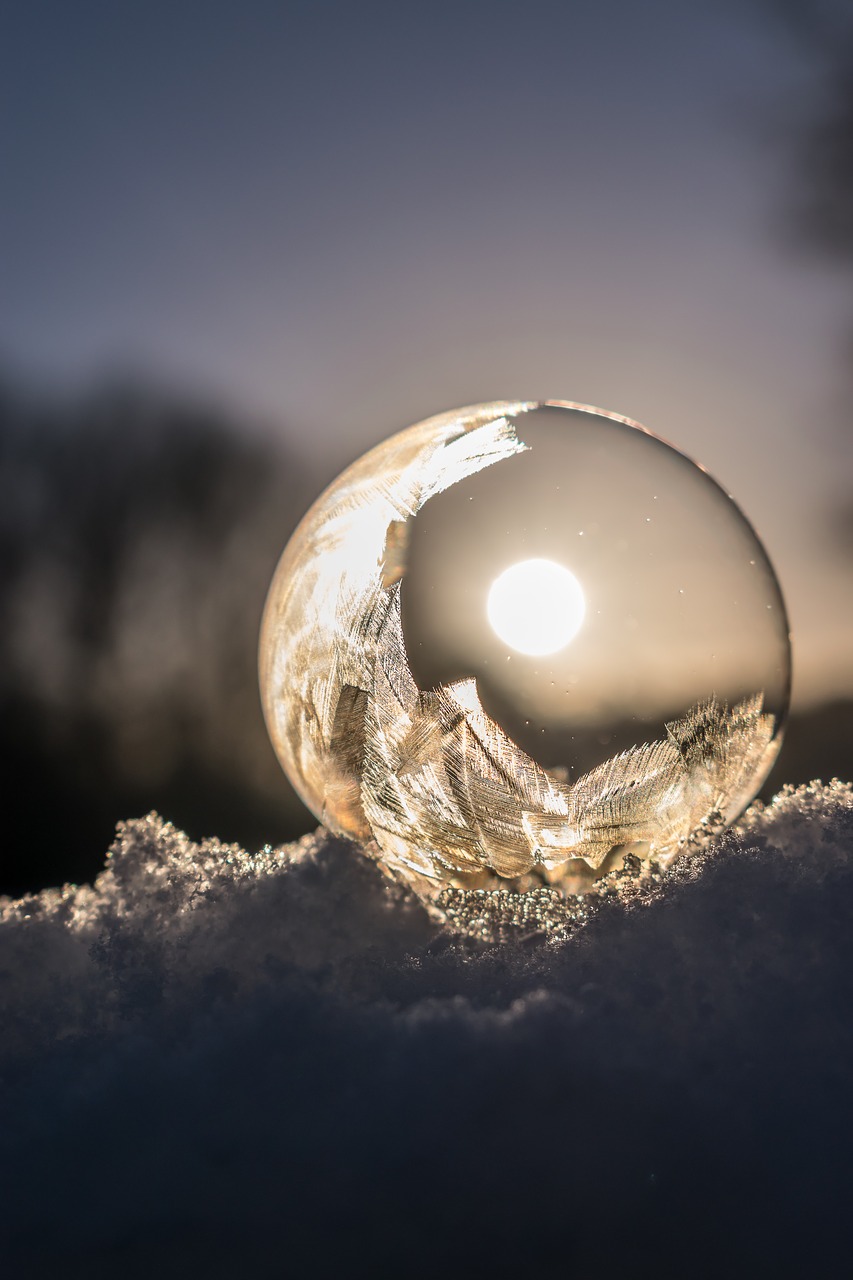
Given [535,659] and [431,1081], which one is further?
[535,659]

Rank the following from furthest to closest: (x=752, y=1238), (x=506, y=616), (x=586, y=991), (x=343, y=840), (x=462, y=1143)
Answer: (x=343, y=840) < (x=506, y=616) < (x=586, y=991) < (x=462, y=1143) < (x=752, y=1238)

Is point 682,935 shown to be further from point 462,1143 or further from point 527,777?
point 462,1143

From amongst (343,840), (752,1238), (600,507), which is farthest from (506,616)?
(752,1238)

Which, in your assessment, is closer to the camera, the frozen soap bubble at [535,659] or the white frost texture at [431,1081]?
the white frost texture at [431,1081]

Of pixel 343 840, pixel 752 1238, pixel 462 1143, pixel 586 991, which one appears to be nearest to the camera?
pixel 752 1238

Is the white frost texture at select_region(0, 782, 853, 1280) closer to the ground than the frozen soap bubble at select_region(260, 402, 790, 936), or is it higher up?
closer to the ground
